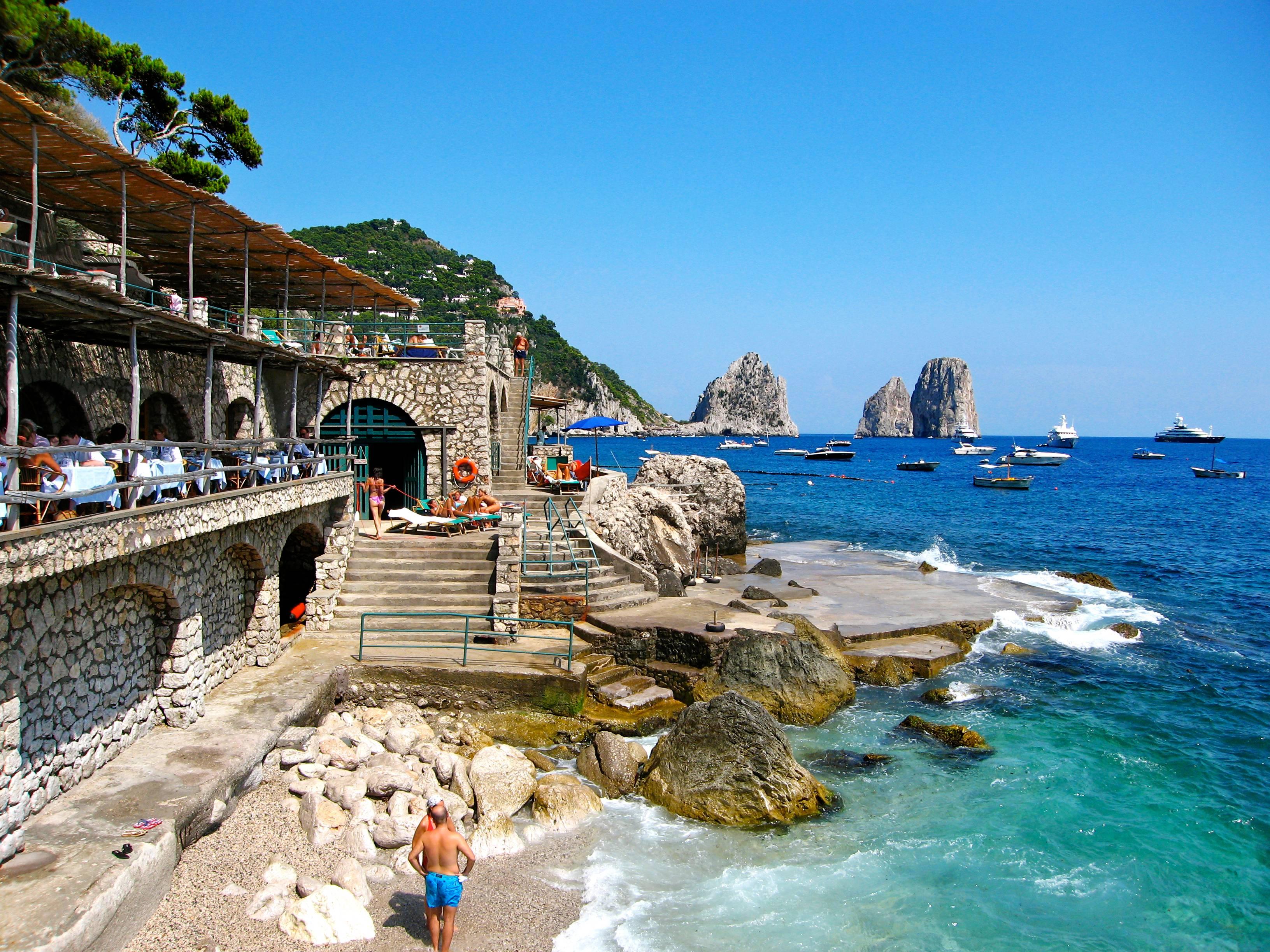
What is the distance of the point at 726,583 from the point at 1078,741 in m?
12.8

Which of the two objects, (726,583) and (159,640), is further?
(726,583)

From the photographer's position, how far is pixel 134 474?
33.5 ft

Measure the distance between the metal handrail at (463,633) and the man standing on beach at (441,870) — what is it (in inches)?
222

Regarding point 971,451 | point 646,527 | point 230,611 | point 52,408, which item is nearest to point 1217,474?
point 971,451

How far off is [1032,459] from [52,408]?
123547mm

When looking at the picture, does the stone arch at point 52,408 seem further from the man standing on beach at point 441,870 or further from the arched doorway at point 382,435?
the man standing on beach at point 441,870

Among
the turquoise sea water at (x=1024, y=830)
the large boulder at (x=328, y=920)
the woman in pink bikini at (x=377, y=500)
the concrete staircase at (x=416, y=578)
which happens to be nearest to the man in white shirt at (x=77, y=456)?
the large boulder at (x=328, y=920)

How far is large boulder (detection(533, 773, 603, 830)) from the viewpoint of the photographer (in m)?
11.1

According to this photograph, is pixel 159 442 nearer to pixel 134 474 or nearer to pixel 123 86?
pixel 134 474

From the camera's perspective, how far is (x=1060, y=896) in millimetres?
10469

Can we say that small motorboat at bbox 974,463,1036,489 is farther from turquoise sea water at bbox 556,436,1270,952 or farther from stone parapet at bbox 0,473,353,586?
stone parapet at bbox 0,473,353,586

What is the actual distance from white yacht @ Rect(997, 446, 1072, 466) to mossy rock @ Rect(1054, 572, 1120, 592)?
85485 mm

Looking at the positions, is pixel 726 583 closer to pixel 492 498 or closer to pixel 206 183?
pixel 492 498

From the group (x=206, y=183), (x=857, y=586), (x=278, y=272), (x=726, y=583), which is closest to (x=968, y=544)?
(x=857, y=586)
